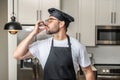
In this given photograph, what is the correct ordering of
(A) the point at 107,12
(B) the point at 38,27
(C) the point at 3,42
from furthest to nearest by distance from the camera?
(C) the point at 3,42, (A) the point at 107,12, (B) the point at 38,27

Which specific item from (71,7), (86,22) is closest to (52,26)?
(86,22)

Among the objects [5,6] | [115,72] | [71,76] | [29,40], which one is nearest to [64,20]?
[29,40]

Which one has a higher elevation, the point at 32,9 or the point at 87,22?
the point at 32,9

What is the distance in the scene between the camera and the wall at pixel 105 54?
4859 millimetres

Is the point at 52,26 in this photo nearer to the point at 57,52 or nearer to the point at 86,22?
the point at 57,52

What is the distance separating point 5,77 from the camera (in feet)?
17.1

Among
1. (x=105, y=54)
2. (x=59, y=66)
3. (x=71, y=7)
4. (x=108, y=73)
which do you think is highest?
(x=71, y=7)

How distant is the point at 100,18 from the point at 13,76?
75.4 inches

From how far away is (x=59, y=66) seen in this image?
6.18ft

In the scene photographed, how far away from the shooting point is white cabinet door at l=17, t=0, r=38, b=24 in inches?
172

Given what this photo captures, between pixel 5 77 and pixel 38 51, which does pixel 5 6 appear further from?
pixel 38 51

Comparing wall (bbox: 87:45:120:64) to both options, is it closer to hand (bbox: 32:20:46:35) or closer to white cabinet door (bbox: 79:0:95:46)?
white cabinet door (bbox: 79:0:95:46)

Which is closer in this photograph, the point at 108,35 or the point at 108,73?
the point at 108,73

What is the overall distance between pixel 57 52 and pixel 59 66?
0.13 m
